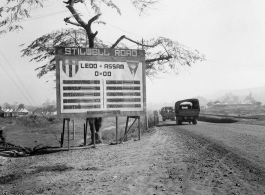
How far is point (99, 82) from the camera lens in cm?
1201

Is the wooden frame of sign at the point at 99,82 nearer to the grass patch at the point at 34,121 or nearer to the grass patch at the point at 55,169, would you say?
the grass patch at the point at 55,169

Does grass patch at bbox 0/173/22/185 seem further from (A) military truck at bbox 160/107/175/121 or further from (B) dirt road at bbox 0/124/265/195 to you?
(A) military truck at bbox 160/107/175/121

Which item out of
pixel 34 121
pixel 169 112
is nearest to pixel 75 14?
pixel 169 112

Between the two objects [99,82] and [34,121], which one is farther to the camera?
[34,121]

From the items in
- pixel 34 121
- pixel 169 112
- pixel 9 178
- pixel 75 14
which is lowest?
pixel 9 178

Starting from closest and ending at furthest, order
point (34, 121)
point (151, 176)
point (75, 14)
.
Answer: point (151, 176) → point (75, 14) → point (34, 121)

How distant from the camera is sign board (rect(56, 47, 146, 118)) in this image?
11.7 metres

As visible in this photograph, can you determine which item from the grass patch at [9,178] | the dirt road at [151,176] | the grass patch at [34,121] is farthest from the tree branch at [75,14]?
the grass patch at [34,121]

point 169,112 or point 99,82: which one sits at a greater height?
point 99,82

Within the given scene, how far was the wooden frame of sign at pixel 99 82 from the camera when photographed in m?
11.7

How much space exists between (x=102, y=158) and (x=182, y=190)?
4.97 m

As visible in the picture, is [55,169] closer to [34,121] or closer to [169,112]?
[169,112]

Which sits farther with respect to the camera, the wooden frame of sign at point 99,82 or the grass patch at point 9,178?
the wooden frame of sign at point 99,82

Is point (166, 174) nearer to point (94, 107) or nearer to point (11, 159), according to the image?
point (94, 107)
